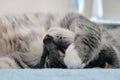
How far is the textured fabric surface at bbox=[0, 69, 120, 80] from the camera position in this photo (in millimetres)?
614

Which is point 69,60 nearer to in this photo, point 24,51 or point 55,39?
point 55,39

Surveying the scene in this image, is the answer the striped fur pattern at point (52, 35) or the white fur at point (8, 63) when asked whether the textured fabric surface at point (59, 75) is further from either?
the white fur at point (8, 63)

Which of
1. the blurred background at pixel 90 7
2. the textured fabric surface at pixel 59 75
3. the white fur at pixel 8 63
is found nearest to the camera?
the textured fabric surface at pixel 59 75

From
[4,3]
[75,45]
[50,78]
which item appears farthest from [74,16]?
[4,3]

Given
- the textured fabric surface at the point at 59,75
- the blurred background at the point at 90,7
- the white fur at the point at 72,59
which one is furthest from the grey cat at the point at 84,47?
the blurred background at the point at 90,7

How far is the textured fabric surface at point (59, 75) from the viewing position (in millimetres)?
614

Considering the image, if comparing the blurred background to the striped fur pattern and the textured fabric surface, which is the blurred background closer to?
the striped fur pattern

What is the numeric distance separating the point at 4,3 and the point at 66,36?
3.97ft

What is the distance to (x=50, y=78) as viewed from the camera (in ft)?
2.00

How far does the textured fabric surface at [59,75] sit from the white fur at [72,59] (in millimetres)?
149

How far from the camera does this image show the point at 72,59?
2.67 ft

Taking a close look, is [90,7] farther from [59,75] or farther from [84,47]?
[59,75]

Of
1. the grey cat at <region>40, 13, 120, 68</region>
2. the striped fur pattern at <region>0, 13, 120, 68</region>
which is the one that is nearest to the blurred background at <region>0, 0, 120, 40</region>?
the striped fur pattern at <region>0, 13, 120, 68</region>

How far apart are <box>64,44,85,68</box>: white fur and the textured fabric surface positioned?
15 cm
